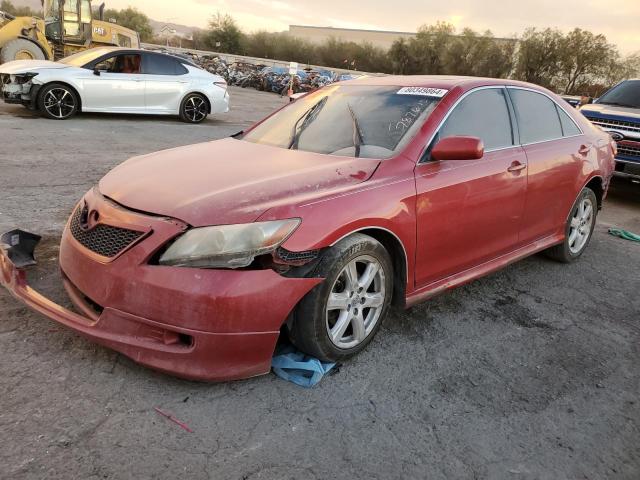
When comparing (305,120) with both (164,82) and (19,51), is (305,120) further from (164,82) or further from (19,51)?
(19,51)

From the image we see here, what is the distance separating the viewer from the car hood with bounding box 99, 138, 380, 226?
8.48ft

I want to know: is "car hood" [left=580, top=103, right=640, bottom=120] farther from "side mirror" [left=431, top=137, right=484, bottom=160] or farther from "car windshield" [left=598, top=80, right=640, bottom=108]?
"side mirror" [left=431, top=137, right=484, bottom=160]

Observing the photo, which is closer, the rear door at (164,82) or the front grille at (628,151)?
the front grille at (628,151)

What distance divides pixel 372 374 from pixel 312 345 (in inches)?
16.3

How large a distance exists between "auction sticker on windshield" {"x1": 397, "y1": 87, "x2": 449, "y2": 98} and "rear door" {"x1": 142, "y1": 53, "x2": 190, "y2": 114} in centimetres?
918

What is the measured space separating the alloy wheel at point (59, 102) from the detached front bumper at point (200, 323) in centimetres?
952

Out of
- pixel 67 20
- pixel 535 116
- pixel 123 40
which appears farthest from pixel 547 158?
pixel 123 40

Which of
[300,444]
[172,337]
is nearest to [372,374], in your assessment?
[300,444]

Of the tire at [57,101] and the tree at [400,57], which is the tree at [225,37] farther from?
the tire at [57,101]

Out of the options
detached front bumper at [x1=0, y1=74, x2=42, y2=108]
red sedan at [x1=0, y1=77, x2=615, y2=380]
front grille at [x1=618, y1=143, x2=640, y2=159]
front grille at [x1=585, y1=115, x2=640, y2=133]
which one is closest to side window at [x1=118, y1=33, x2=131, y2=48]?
detached front bumper at [x1=0, y1=74, x2=42, y2=108]

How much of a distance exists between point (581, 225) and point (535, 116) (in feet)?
4.38

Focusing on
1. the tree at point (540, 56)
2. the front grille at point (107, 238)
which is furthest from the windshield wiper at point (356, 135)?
→ the tree at point (540, 56)

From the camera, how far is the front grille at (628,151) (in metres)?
7.67

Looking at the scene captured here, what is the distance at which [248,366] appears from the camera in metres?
2.57
